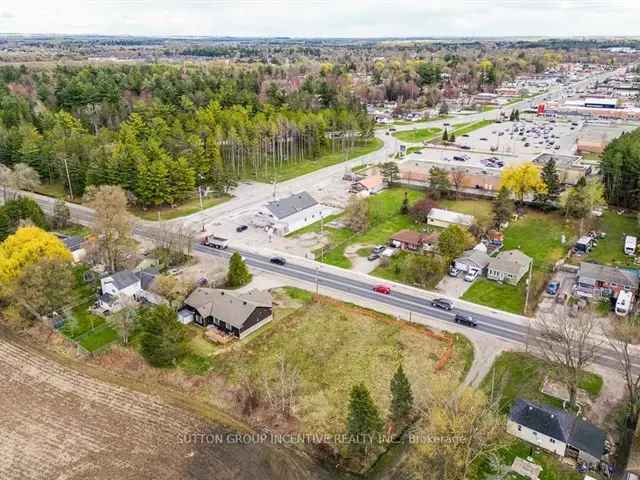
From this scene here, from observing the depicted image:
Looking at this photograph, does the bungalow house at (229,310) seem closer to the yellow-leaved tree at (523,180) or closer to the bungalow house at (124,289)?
the bungalow house at (124,289)

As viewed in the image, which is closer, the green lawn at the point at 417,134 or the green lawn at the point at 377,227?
the green lawn at the point at 377,227

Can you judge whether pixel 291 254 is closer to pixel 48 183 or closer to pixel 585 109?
pixel 48 183

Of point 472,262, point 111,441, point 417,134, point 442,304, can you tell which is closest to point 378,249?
point 472,262

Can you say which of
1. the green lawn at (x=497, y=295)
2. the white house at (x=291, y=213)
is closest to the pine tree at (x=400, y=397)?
the green lawn at (x=497, y=295)

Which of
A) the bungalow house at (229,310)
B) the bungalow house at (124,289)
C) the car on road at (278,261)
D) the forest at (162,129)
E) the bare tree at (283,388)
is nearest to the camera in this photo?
the bare tree at (283,388)

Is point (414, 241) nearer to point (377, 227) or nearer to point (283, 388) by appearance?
point (377, 227)

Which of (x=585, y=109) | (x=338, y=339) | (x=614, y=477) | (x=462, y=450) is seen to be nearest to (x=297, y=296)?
(x=338, y=339)

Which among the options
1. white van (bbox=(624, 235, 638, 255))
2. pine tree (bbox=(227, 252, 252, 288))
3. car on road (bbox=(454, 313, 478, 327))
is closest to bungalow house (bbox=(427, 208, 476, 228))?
white van (bbox=(624, 235, 638, 255))
